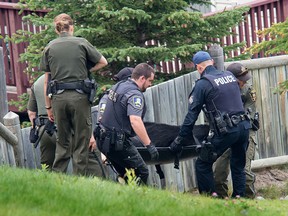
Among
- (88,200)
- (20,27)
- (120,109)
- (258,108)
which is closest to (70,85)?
(120,109)

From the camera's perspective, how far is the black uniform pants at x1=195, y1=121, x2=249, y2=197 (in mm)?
11219

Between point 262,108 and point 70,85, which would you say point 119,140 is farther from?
point 262,108

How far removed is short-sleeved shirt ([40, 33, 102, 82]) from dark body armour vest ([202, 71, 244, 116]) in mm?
1417

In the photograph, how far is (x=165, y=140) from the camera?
11414 millimetres

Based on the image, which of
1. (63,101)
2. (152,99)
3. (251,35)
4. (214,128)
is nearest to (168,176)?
(152,99)

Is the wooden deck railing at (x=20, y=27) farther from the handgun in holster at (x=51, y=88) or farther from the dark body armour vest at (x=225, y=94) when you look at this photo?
the handgun in holster at (x=51, y=88)

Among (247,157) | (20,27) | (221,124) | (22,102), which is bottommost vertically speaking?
(247,157)

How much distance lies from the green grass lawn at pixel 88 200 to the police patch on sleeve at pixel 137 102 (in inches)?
80.9

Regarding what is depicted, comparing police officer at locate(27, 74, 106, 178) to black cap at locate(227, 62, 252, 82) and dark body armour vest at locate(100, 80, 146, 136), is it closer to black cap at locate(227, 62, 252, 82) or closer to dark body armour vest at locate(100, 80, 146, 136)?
dark body armour vest at locate(100, 80, 146, 136)

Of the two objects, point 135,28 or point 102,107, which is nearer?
point 102,107

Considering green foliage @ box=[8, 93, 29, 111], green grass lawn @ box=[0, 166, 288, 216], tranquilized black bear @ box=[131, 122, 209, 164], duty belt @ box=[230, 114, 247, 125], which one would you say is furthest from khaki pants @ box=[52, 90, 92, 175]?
green foliage @ box=[8, 93, 29, 111]

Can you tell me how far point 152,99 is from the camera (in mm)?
12734

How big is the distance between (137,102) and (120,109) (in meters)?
0.28

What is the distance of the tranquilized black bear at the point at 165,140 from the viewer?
37.2 feet
